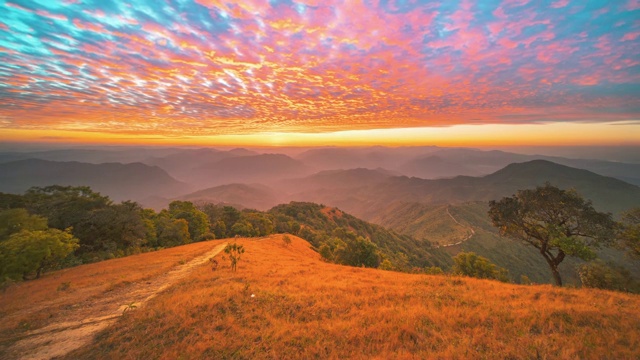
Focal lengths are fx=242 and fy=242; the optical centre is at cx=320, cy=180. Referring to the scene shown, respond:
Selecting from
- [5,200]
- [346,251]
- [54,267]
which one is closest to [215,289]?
[346,251]

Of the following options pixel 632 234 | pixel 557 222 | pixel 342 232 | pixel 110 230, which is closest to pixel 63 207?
pixel 110 230

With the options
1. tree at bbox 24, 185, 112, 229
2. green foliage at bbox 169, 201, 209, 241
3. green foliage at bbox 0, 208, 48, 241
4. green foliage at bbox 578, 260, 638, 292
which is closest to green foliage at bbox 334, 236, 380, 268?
green foliage at bbox 578, 260, 638, 292

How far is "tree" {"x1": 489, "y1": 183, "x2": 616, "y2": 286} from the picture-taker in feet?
72.7

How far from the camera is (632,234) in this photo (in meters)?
22.3

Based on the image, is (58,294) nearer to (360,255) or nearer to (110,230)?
(110,230)

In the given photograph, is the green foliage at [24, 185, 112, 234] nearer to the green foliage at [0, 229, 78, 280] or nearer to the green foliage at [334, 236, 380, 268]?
the green foliage at [0, 229, 78, 280]

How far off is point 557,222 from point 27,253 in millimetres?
53946

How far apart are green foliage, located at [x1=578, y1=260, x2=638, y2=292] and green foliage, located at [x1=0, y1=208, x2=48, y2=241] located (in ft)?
219

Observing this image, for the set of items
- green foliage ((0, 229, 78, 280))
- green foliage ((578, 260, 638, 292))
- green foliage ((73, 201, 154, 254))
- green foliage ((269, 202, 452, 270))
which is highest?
green foliage ((0, 229, 78, 280))

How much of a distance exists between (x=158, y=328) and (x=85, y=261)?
3705cm

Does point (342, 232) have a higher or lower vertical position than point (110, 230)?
lower

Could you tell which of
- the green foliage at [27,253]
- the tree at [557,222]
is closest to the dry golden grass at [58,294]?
the green foliage at [27,253]

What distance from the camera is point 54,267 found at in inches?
1229

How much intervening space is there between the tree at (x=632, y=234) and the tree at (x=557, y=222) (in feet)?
5.03
